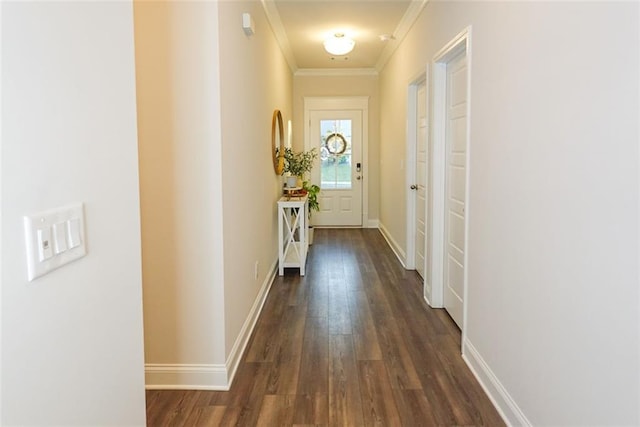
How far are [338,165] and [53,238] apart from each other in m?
7.23

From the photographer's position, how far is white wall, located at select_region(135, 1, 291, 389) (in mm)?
2398

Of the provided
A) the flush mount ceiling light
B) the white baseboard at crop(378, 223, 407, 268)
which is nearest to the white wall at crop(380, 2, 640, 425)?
the white baseboard at crop(378, 223, 407, 268)

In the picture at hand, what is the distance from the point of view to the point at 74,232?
0.95m

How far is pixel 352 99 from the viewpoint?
7.84 metres

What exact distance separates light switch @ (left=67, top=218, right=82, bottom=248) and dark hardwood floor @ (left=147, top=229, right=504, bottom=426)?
5.10ft

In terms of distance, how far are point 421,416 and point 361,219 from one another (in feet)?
19.4

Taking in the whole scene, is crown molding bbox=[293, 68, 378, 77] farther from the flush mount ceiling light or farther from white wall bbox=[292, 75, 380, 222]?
the flush mount ceiling light

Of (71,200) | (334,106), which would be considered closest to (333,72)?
(334,106)

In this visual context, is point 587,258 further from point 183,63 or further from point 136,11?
point 136,11

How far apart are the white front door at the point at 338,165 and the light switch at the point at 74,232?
7039 mm

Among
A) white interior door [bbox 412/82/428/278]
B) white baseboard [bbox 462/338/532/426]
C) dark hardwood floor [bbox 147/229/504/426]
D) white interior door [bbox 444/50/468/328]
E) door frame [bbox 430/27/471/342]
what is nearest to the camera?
white baseboard [bbox 462/338/532/426]

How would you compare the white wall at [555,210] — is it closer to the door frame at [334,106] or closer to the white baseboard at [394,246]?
the white baseboard at [394,246]

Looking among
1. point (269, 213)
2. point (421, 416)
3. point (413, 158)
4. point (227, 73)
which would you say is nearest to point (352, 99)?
point (413, 158)

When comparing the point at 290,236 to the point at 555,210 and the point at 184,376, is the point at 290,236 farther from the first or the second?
the point at 555,210
